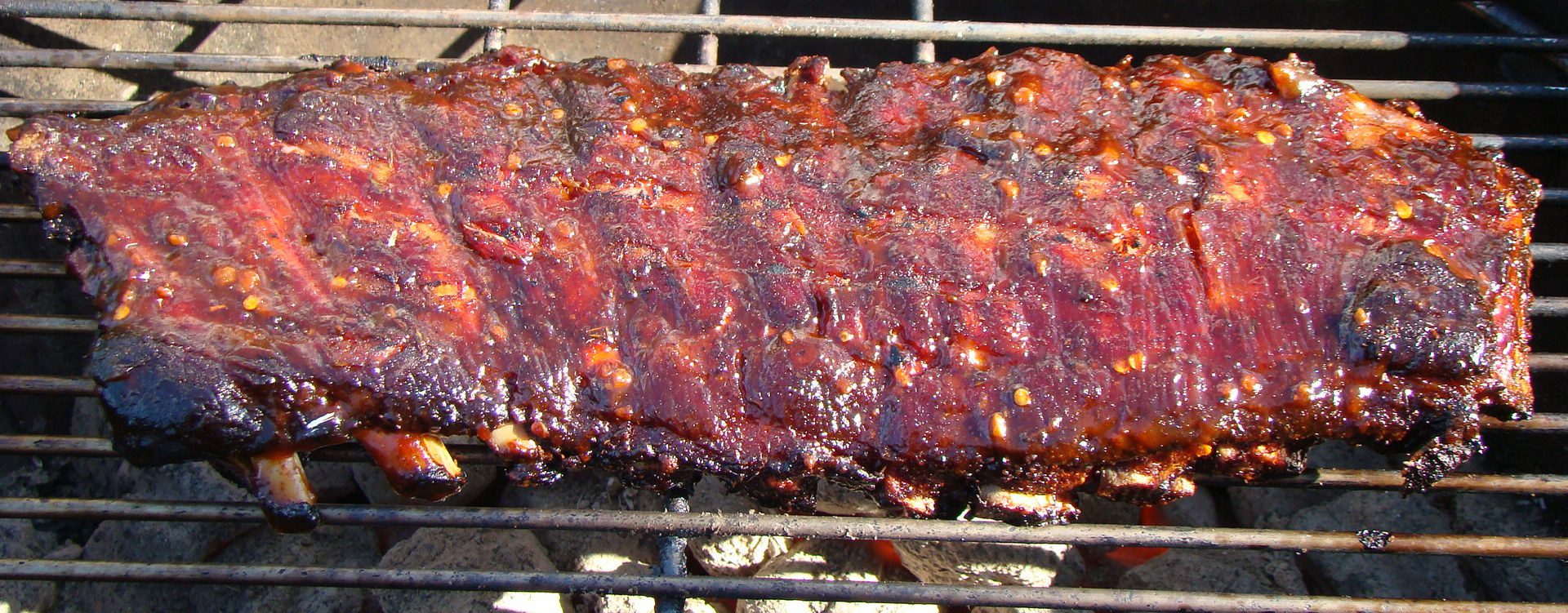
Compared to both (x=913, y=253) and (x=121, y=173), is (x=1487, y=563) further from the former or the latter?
(x=121, y=173)

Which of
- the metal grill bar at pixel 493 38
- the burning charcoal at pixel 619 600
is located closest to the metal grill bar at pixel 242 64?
the metal grill bar at pixel 493 38

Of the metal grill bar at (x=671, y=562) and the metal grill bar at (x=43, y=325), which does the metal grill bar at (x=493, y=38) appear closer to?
the metal grill bar at (x=43, y=325)

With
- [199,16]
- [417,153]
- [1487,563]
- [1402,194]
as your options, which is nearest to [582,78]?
[417,153]

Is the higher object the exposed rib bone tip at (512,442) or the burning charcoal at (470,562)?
the exposed rib bone tip at (512,442)

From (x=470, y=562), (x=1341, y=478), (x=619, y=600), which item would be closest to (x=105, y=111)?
(x=470, y=562)

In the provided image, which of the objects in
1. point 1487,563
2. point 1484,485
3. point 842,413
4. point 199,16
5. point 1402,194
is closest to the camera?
point 842,413
